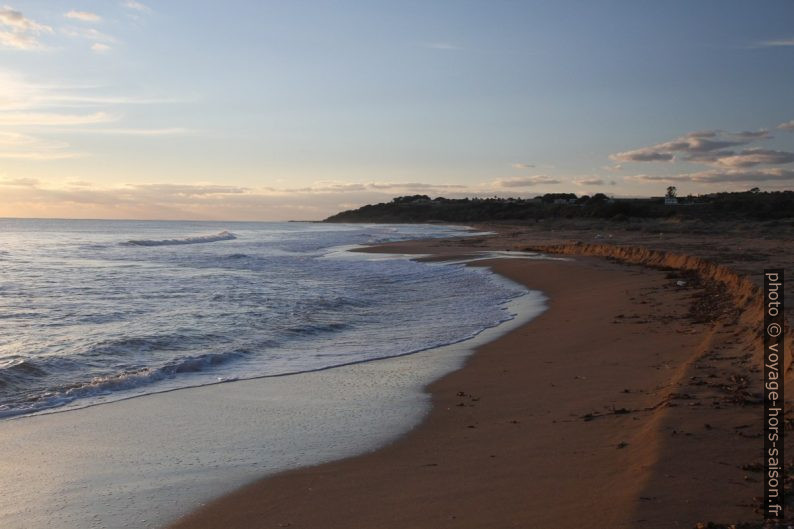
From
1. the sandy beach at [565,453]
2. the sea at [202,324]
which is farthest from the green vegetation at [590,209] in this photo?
the sandy beach at [565,453]

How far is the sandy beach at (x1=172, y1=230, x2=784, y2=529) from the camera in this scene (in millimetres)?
4258

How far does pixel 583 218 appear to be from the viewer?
221ft

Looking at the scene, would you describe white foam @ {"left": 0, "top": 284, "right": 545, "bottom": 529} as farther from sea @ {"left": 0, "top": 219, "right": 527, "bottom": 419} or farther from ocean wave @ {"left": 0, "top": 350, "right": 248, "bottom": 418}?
sea @ {"left": 0, "top": 219, "right": 527, "bottom": 419}

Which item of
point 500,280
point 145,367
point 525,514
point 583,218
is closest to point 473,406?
point 525,514

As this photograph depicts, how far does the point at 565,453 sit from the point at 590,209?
7184cm

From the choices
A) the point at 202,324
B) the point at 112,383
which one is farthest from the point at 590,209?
the point at 112,383

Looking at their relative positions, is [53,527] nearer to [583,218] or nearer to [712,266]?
[712,266]

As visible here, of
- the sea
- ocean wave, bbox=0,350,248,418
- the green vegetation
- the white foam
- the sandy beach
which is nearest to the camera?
the sandy beach

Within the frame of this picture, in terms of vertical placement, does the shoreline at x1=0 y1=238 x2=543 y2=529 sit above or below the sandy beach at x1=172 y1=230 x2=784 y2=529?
below

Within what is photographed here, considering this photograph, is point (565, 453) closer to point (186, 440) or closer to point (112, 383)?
point (186, 440)

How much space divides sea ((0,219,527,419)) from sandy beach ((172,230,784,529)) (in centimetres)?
305

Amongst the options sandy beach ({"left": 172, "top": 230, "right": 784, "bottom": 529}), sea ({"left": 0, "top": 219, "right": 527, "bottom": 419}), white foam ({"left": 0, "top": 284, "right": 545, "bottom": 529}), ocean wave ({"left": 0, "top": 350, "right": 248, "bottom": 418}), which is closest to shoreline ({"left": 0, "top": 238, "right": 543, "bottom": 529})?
white foam ({"left": 0, "top": 284, "right": 545, "bottom": 529})

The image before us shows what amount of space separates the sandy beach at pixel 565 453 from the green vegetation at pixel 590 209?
49.7m

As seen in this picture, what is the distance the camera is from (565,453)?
5457 millimetres
